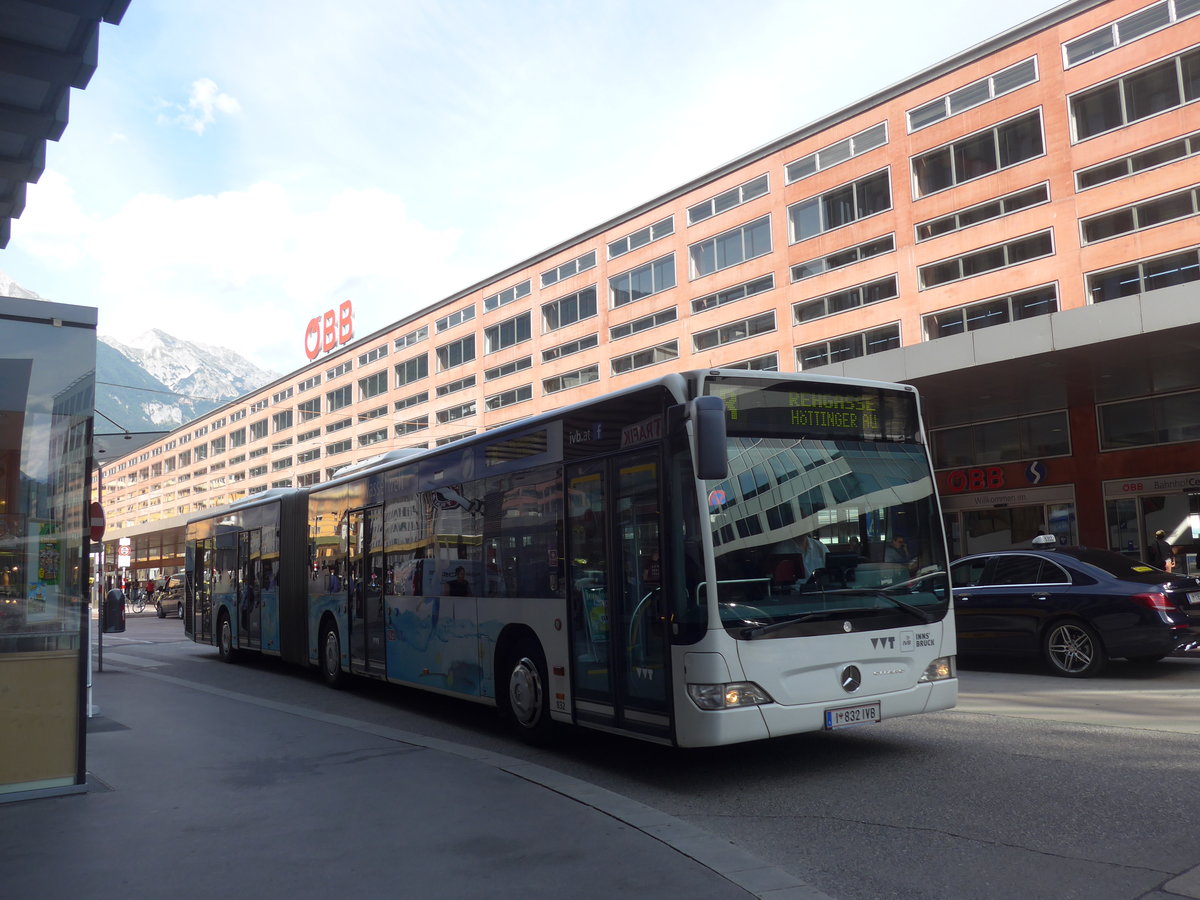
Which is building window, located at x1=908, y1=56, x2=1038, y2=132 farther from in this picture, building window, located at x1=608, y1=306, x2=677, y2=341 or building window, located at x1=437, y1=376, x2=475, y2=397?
building window, located at x1=437, y1=376, x2=475, y2=397

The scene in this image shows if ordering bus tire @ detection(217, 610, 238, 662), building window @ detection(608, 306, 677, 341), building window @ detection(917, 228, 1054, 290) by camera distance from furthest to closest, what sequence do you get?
building window @ detection(608, 306, 677, 341)
building window @ detection(917, 228, 1054, 290)
bus tire @ detection(217, 610, 238, 662)

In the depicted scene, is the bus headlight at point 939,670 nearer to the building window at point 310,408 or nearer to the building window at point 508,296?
the building window at point 508,296

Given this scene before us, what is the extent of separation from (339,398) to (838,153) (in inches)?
2067

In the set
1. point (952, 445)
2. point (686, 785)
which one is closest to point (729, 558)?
point (686, 785)

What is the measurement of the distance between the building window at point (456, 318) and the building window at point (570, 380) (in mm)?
10352

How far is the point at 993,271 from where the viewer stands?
3297cm

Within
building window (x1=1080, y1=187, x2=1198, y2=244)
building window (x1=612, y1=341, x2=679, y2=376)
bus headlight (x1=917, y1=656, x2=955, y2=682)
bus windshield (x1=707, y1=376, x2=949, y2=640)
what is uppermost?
building window (x1=612, y1=341, x2=679, y2=376)

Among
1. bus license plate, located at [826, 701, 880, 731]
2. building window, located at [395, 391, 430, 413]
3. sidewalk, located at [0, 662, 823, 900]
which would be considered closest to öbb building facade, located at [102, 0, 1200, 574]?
sidewalk, located at [0, 662, 823, 900]

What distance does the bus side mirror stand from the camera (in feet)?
22.0

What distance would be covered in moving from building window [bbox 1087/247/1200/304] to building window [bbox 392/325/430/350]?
47.1m

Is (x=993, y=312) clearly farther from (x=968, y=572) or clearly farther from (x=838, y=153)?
(x=968, y=572)

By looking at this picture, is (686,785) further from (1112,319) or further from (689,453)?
(1112,319)

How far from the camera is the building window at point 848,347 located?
120ft

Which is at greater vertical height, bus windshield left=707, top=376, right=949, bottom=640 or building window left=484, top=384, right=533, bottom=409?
building window left=484, top=384, right=533, bottom=409
